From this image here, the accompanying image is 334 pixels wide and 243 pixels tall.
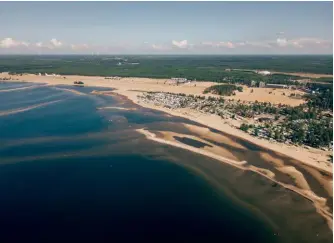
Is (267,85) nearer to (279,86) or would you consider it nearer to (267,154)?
(279,86)

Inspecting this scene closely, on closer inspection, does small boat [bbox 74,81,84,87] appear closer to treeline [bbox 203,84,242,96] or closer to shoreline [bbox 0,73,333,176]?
shoreline [bbox 0,73,333,176]

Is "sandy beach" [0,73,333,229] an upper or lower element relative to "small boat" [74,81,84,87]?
lower

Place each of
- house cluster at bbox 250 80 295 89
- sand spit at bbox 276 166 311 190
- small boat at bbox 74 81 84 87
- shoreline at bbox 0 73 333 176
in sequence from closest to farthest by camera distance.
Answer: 1. sand spit at bbox 276 166 311 190
2. shoreline at bbox 0 73 333 176
3. house cluster at bbox 250 80 295 89
4. small boat at bbox 74 81 84 87

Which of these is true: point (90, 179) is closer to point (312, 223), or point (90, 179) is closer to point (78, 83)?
point (312, 223)

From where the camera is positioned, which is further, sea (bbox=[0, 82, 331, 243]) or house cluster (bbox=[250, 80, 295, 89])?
Result: house cluster (bbox=[250, 80, 295, 89])

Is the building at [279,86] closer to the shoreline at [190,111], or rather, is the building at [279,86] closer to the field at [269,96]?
the field at [269,96]

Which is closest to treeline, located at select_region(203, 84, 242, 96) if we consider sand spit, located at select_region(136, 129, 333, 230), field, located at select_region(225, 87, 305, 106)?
field, located at select_region(225, 87, 305, 106)
